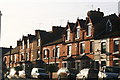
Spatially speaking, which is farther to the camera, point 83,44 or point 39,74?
point 83,44

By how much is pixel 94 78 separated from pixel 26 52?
127ft

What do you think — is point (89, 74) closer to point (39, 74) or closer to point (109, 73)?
point (109, 73)

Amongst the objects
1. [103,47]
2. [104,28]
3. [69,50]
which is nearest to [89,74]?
[103,47]

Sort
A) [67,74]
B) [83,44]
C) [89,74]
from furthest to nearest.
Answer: [83,44], [67,74], [89,74]

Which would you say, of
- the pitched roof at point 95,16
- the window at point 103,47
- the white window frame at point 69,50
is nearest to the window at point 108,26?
the pitched roof at point 95,16

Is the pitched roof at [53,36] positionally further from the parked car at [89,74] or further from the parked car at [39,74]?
the parked car at [89,74]

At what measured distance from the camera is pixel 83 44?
48.8m

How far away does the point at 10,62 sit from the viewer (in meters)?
81.2

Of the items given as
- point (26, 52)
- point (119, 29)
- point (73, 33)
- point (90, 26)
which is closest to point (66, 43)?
point (73, 33)

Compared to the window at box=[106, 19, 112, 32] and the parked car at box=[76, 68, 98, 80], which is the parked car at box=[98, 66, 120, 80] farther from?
the window at box=[106, 19, 112, 32]

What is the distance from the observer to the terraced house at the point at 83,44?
142 ft

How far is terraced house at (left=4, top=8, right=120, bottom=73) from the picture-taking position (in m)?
43.2

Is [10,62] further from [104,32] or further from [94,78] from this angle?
[94,78]

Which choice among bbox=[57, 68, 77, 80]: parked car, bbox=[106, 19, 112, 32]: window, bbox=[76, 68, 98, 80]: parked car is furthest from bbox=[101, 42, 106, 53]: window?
bbox=[76, 68, 98, 80]: parked car
